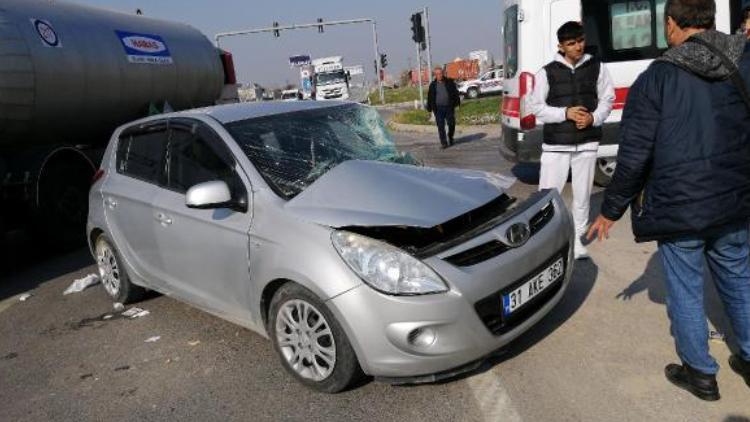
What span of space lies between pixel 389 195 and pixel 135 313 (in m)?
2.66

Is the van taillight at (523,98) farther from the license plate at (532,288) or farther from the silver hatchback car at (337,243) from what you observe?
the license plate at (532,288)

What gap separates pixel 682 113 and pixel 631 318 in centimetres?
167

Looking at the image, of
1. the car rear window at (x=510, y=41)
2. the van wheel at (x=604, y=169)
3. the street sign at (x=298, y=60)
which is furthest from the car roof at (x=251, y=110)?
the street sign at (x=298, y=60)

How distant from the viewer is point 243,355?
153 inches

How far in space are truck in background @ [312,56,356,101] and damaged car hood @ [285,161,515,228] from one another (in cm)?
3714

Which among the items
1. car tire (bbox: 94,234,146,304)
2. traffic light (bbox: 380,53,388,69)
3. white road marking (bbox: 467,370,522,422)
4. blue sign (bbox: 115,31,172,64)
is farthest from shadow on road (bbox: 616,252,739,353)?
traffic light (bbox: 380,53,388,69)

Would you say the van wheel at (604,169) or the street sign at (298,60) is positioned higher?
the street sign at (298,60)

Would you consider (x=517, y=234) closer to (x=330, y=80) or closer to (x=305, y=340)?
(x=305, y=340)

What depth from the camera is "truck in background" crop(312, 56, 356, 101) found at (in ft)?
134

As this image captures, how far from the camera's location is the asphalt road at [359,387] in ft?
9.75

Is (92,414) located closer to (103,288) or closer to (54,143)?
(103,288)

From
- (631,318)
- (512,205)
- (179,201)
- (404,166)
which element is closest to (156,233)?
(179,201)

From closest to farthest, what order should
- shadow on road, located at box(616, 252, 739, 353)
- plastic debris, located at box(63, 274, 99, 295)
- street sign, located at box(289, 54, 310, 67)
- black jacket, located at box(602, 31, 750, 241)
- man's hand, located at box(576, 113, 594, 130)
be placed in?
black jacket, located at box(602, 31, 750, 241) < shadow on road, located at box(616, 252, 739, 353) < man's hand, located at box(576, 113, 594, 130) < plastic debris, located at box(63, 274, 99, 295) < street sign, located at box(289, 54, 310, 67)

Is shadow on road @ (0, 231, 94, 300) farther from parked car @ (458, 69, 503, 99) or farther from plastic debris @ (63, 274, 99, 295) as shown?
parked car @ (458, 69, 503, 99)
